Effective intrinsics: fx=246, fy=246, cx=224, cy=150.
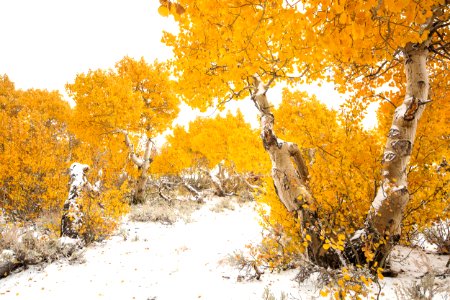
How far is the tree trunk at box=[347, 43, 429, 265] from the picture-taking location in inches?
133

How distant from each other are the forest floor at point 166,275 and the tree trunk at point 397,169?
494mm

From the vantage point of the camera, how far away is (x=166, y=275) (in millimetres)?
4754

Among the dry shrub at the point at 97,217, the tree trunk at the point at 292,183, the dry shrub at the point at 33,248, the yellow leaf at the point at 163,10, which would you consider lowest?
the dry shrub at the point at 33,248

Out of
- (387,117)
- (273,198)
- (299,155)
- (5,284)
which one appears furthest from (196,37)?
(5,284)

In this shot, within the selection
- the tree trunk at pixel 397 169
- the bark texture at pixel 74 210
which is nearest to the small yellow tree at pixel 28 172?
the bark texture at pixel 74 210

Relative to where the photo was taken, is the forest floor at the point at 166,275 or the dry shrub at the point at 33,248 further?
the dry shrub at the point at 33,248

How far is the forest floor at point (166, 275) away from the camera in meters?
3.66

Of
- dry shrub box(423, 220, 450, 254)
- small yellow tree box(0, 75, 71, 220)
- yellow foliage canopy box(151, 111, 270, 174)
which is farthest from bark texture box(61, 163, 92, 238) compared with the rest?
yellow foliage canopy box(151, 111, 270, 174)

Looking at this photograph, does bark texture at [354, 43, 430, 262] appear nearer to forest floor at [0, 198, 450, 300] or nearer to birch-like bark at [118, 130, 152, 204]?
forest floor at [0, 198, 450, 300]

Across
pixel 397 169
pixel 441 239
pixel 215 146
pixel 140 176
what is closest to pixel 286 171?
pixel 397 169

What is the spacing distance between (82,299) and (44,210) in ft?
18.2

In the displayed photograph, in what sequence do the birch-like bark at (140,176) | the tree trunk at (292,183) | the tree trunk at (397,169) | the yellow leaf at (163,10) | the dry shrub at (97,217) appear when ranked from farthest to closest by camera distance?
the birch-like bark at (140,176) → the dry shrub at (97,217) → the tree trunk at (292,183) → the tree trunk at (397,169) → the yellow leaf at (163,10)

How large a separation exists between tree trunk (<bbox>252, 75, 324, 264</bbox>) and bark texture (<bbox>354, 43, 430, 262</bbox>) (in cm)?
75

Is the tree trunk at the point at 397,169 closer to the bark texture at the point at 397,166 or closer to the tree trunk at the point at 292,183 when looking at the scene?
the bark texture at the point at 397,166
